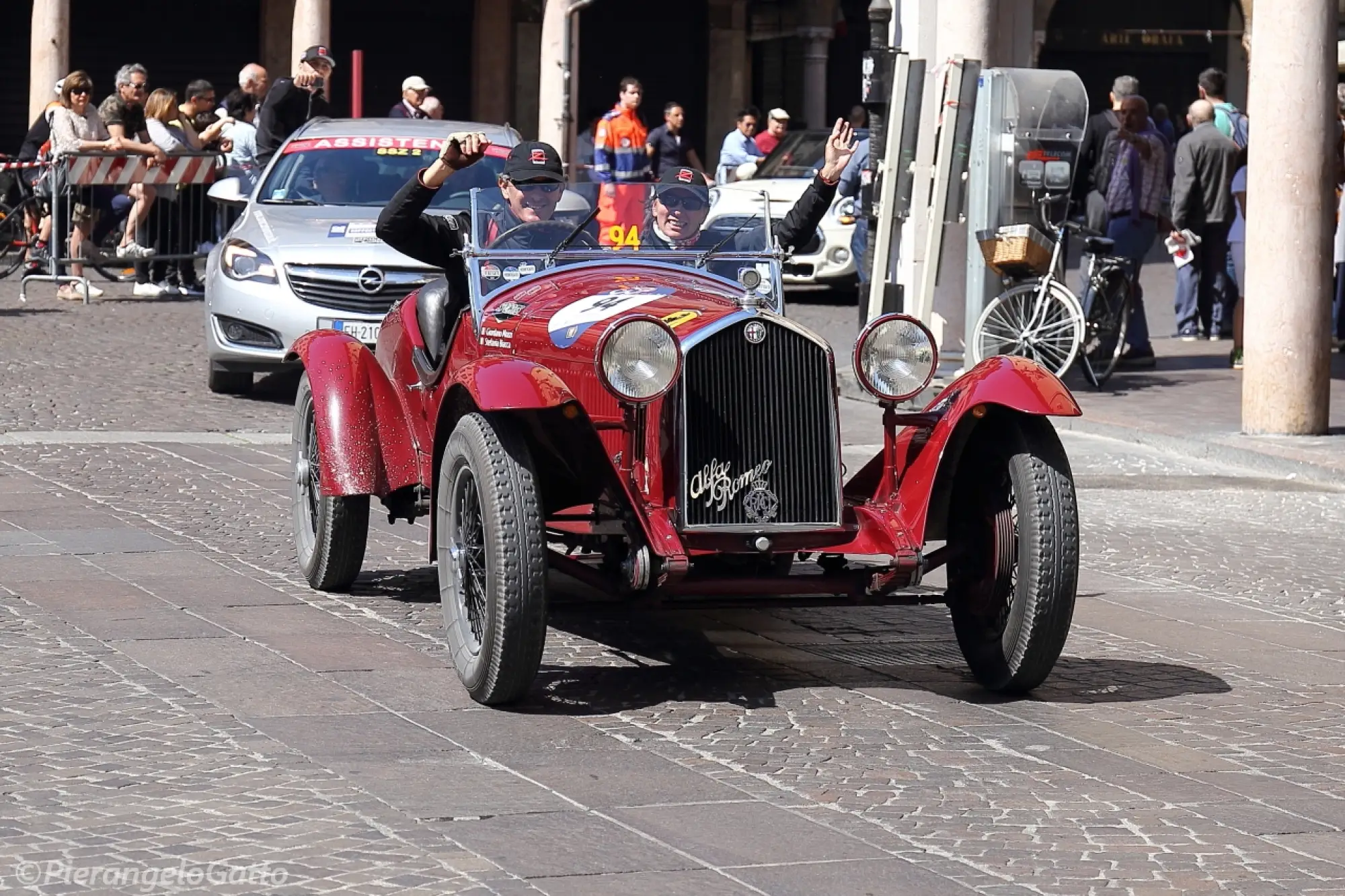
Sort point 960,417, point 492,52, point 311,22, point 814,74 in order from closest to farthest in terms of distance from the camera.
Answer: point 960,417, point 311,22, point 492,52, point 814,74

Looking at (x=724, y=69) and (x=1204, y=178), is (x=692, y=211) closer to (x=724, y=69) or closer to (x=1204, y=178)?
(x=1204, y=178)

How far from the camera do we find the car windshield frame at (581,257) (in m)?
7.24

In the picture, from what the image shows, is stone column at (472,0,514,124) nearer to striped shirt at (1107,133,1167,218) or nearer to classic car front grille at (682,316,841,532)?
striped shirt at (1107,133,1167,218)

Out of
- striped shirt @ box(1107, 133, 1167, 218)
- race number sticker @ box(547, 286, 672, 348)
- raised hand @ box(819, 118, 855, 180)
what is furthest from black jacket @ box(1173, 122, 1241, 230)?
race number sticker @ box(547, 286, 672, 348)

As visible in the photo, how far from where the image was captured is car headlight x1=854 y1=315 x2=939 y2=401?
6.48 m

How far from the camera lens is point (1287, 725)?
626cm

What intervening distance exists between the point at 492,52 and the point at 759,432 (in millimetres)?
30283

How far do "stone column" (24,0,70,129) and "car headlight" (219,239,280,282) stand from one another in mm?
13532

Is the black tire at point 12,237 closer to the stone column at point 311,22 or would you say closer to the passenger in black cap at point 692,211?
the stone column at point 311,22

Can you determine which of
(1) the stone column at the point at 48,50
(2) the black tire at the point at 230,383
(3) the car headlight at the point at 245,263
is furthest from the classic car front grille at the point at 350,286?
(1) the stone column at the point at 48,50

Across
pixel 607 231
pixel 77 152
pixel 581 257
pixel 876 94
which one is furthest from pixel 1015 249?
pixel 77 152

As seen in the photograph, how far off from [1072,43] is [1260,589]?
32.6 m

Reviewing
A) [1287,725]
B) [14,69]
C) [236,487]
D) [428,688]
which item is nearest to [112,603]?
[428,688]

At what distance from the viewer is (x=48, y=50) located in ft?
86.5
